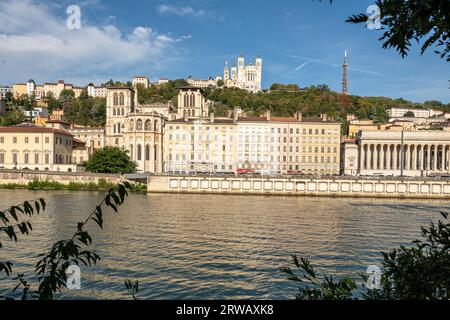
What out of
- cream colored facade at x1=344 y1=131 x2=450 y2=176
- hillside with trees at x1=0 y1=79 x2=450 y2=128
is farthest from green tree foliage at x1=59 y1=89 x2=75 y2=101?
cream colored facade at x1=344 y1=131 x2=450 y2=176

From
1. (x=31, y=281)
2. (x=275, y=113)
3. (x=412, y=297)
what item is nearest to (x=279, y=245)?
(x=31, y=281)

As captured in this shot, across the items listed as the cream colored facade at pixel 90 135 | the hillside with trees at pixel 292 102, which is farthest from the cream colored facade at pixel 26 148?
the hillside with trees at pixel 292 102

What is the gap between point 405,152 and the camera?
93.6m

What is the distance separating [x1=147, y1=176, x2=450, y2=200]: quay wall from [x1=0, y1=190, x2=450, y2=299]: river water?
3000 centimetres

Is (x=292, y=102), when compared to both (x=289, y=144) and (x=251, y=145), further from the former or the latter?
(x=251, y=145)

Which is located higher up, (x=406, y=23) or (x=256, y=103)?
(x=256, y=103)

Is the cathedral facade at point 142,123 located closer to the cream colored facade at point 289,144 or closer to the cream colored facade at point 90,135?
the cream colored facade at point 90,135

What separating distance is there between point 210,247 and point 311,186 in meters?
49.9

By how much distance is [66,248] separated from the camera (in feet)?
15.2

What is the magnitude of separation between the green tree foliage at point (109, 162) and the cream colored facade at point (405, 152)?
173 ft

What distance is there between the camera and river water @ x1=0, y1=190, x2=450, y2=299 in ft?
52.1

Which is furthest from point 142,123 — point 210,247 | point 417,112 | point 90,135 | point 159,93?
Result: point 417,112

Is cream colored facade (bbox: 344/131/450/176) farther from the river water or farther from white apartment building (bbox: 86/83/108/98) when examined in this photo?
white apartment building (bbox: 86/83/108/98)
